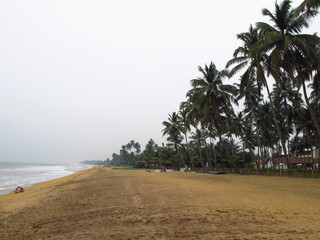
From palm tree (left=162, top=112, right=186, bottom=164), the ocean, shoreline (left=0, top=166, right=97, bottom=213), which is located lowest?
the ocean

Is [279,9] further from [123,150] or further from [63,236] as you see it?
[123,150]

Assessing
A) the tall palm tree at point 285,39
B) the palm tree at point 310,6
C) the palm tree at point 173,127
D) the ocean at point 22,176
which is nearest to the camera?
the palm tree at point 310,6

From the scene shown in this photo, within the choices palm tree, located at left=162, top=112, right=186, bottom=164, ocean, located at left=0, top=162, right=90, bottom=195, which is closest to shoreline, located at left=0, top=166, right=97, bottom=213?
ocean, located at left=0, top=162, right=90, bottom=195

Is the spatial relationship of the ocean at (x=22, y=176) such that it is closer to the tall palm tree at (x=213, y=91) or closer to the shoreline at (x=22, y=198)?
the shoreline at (x=22, y=198)

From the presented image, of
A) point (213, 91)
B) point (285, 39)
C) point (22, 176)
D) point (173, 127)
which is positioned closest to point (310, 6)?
point (285, 39)

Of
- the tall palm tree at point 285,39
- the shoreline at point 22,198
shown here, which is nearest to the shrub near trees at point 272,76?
the tall palm tree at point 285,39

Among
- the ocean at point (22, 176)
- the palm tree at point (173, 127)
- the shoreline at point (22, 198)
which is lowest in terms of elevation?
the ocean at point (22, 176)

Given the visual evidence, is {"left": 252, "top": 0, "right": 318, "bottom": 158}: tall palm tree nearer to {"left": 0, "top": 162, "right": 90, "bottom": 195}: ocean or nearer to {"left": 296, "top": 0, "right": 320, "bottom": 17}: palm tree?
{"left": 296, "top": 0, "right": 320, "bottom": 17}: palm tree

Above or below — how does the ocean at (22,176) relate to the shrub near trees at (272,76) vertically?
below

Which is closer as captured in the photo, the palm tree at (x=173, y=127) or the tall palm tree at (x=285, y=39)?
the tall palm tree at (x=285, y=39)

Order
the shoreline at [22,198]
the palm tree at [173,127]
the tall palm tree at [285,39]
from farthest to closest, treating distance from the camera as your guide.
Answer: the palm tree at [173,127] → the tall palm tree at [285,39] → the shoreline at [22,198]

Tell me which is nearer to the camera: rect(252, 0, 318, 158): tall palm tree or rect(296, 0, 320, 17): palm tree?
rect(296, 0, 320, 17): palm tree

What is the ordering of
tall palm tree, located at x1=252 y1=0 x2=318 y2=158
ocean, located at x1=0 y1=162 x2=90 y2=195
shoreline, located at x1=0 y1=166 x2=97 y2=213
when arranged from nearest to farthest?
shoreline, located at x1=0 y1=166 x2=97 y2=213 < tall palm tree, located at x1=252 y1=0 x2=318 y2=158 < ocean, located at x1=0 y1=162 x2=90 y2=195

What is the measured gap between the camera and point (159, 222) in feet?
17.7
